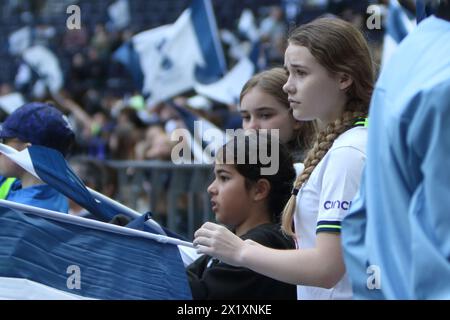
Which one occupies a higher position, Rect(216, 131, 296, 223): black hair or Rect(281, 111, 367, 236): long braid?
Rect(216, 131, 296, 223): black hair

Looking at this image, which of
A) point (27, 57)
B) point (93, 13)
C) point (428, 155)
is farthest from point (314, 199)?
point (93, 13)

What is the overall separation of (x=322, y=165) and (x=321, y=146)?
17 centimetres

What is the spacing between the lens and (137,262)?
3.12 metres

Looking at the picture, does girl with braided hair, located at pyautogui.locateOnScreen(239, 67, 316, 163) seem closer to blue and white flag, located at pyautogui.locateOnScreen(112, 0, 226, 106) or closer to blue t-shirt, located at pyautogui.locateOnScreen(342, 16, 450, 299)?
blue t-shirt, located at pyautogui.locateOnScreen(342, 16, 450, 299)

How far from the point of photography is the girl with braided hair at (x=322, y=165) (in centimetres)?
291

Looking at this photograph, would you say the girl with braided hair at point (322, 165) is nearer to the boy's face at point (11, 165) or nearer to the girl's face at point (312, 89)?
the girl's face at point (312, 89)

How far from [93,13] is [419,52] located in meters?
20.6

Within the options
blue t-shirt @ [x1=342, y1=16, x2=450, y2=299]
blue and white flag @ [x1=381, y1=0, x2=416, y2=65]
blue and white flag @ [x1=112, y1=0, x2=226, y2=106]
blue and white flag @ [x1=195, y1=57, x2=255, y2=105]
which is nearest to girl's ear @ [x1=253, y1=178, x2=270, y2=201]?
blue t-shirt @ [x1=342, y1=16, x2=450, y2=299]

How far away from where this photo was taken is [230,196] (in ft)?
12.6

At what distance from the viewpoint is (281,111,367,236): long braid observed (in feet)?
10.5

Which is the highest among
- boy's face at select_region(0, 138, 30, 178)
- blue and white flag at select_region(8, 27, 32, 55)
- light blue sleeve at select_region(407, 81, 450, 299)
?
blue and white flag at select_region(8, 27, 32, 55)

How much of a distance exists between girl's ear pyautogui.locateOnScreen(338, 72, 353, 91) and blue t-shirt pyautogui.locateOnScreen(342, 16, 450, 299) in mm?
1001

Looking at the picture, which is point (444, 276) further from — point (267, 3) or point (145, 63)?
point (267, 3)

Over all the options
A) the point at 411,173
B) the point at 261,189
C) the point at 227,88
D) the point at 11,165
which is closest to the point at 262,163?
the point at 261,189
